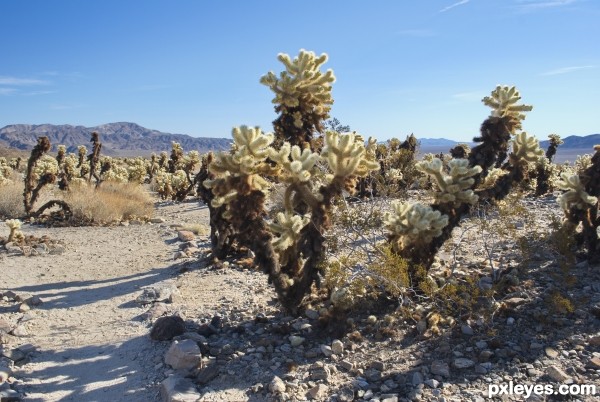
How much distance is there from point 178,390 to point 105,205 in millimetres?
8766

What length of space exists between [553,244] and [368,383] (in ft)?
10.9

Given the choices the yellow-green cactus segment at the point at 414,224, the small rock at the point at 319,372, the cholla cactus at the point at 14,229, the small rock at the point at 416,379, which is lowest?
the small rock at the point at 319,372

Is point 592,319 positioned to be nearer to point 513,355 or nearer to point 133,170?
point 513,355

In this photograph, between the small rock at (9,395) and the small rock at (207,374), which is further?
the small rock at (207,374)

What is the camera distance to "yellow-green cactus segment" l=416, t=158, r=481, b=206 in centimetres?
506

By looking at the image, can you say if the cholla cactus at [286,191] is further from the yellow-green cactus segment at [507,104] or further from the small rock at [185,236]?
the small rock at [185,236]

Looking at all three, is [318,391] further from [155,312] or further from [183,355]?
[155,312]

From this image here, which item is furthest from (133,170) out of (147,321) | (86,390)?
(86,390)

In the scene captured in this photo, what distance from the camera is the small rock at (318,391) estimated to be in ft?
12.5

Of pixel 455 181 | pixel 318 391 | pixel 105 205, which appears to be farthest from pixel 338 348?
pixel 105 205

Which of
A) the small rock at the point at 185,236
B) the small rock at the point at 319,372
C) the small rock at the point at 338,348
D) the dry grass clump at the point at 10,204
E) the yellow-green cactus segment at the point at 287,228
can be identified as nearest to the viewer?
the small rock at the point at 319,372

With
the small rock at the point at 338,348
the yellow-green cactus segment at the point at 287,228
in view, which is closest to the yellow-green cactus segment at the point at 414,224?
the yellow-green cactus segment at the point at 287,228

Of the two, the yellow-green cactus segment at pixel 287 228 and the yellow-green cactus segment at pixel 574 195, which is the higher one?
the yellow-green cactus segment at pixel 574 195

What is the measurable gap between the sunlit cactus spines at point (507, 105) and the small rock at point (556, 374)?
11.0ft
